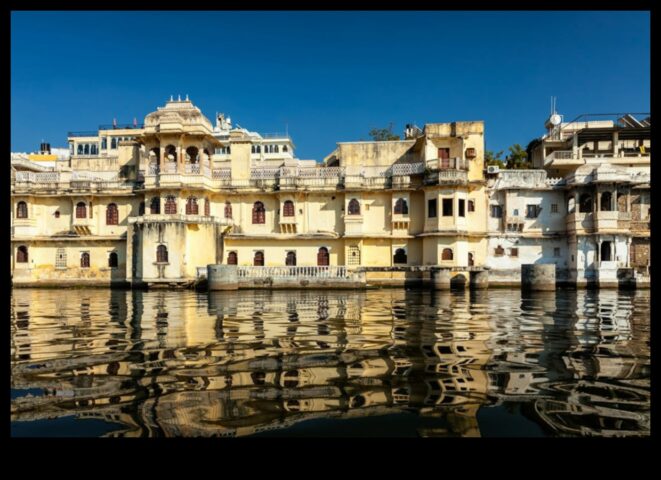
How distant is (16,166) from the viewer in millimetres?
37750

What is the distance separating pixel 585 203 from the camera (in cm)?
3206

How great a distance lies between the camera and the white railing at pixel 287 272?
28.7 m

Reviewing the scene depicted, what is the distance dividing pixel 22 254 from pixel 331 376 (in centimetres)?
3313

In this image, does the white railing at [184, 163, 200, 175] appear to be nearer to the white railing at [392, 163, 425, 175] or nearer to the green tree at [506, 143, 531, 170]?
the white railing at [392, 163, 425, 175]

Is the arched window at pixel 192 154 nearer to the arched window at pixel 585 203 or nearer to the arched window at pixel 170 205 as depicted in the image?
the arched window at pixel 170 205

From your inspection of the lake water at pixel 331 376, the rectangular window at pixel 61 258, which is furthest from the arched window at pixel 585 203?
the rectangular window at pixel 61 258

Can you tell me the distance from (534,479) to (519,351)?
7835mm

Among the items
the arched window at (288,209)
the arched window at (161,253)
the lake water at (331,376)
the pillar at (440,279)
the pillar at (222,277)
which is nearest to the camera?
the lake water at (331,376)

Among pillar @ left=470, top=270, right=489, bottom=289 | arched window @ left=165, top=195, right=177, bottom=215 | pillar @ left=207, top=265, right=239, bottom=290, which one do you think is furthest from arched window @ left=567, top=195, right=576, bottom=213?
arched window @ left=165, top=195, right=177, bottom=215

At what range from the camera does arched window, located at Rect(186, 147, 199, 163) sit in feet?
109

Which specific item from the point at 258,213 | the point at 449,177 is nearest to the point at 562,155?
the point at 449,177

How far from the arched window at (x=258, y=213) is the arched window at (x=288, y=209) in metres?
1.52

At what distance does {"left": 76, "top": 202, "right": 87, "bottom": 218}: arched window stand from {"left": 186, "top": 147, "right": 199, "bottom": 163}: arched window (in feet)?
26.0

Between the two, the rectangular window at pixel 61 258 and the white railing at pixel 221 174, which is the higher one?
the white railing at pixel 221 174
